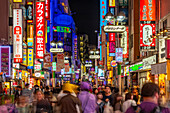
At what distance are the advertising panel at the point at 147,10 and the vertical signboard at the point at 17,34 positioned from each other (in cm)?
982

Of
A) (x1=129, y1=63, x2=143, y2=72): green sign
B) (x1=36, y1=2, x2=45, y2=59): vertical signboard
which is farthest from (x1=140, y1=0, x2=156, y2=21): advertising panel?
(x1=36, y1=2, x2=45, y2=59): vertical signboard

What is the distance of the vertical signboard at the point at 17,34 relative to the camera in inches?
1124

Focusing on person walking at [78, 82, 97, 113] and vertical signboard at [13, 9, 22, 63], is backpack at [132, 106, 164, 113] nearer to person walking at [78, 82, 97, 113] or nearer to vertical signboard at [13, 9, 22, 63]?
person walking at [78, 82, 97, 113]

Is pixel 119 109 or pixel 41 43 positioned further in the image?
pixel 41 43

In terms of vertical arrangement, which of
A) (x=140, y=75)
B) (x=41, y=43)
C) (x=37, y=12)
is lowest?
(x=140, y=75)

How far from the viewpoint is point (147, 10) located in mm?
29109

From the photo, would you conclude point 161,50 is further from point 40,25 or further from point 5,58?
point 40,25

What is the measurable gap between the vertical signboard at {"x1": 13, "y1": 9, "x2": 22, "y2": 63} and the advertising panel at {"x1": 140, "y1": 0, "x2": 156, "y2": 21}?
982 centimetres

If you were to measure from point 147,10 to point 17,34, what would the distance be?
10764mm

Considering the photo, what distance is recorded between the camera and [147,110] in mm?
4949

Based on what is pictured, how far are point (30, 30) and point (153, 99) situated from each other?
37.9 metres

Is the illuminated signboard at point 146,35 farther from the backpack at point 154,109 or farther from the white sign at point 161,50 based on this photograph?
the backpack at point 154,109

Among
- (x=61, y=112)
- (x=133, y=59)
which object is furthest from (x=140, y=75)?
(x=61, y=112)

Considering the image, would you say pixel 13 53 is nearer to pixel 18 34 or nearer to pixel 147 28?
pixel 18 34
